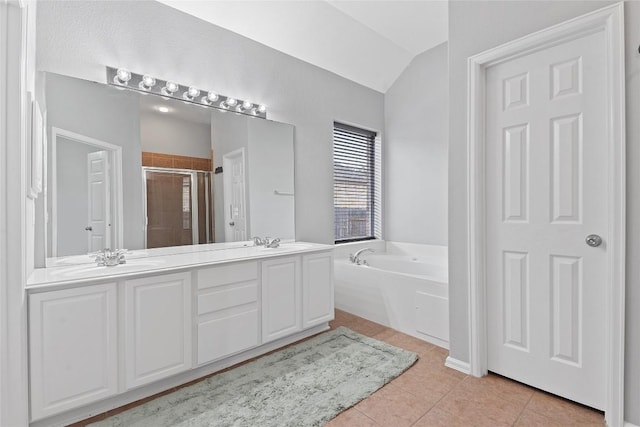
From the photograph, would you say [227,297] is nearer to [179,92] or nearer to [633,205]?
[179,92]

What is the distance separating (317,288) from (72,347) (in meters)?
1.63

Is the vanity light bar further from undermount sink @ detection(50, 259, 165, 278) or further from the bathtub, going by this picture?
the bathtub

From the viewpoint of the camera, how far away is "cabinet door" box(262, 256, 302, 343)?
90.6 inches

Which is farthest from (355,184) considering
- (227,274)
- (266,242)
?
(227,274)

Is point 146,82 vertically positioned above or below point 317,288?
above

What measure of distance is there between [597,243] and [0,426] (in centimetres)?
283

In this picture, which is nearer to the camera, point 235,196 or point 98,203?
point 98,203

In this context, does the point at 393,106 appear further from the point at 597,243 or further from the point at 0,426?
the point at 0,426

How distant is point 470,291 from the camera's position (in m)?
2.01

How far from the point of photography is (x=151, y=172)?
2283 millimetres

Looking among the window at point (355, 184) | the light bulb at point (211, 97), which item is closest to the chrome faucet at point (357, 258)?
the window at point (355, 184)

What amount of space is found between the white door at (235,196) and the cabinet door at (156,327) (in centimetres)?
82

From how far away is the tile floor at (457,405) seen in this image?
62.7 inches

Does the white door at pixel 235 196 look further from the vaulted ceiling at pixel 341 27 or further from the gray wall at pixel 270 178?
the vaulted ceiling at pixel 341 27
